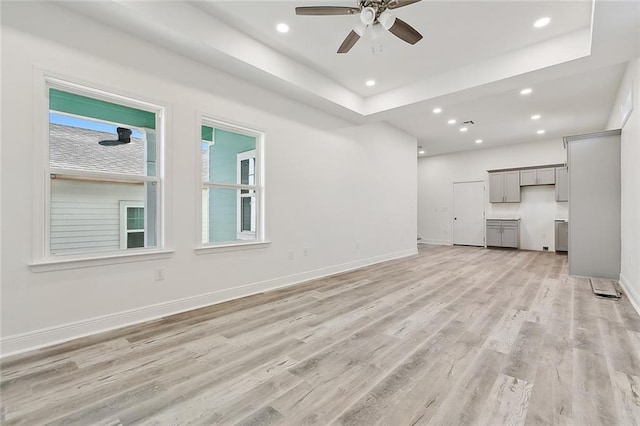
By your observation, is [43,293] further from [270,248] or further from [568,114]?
[568,114]

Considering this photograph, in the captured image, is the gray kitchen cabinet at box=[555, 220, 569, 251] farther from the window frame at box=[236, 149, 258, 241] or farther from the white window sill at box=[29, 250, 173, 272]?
the white window sill at box=[29, 250, 173, 272]

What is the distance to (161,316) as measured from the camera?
3.00 metres

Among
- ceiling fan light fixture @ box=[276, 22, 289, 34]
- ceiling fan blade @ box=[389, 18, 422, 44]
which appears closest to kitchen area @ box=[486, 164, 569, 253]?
ceiling fan blade @ box=[389, 18, 422, 44]

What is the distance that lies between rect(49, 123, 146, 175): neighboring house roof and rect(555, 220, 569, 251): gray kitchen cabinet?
9466mm

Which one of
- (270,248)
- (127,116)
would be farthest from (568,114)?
(127,116)

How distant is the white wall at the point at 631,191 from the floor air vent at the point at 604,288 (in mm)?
117

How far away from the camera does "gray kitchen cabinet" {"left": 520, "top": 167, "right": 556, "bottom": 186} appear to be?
7832 millimetres

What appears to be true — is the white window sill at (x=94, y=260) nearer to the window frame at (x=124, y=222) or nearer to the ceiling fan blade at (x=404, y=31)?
the window frame at (x=124, y=222)

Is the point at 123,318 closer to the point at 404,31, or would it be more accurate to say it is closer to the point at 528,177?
the point at 404,31

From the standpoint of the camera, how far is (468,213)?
933 cm

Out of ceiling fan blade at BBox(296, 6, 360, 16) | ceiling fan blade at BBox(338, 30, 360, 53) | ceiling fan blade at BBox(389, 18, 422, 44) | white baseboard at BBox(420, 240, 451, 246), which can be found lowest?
white baseboard at BBox(420, 240, 451, 246)

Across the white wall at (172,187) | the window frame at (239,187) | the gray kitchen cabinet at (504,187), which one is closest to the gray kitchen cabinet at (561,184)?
the gray kitchen cabinet at (504,187)

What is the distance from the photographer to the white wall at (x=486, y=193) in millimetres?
8094

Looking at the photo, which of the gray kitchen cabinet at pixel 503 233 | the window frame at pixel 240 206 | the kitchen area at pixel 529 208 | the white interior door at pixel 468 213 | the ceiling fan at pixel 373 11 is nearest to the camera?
the ceiling fan at pixel 373 11
